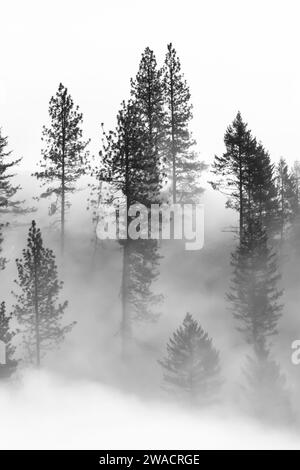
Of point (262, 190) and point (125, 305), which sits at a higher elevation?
point (262, 190)

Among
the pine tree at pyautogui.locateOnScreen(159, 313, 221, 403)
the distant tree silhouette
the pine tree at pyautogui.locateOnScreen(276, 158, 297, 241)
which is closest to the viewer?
the pine tree at pyautogui.locateOnScreen(159, 313, 221, 403)

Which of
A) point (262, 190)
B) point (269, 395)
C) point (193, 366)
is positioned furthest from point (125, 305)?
point (262, 190)

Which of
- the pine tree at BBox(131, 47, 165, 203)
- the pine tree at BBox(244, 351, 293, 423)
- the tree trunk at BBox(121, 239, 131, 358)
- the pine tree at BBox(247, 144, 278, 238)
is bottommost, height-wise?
the pine tree at BBox(244, 351, 293, 423)

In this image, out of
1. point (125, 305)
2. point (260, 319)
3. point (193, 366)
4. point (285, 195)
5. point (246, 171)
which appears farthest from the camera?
point (285, 195)

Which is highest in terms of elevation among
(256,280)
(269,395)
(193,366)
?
(256,280)

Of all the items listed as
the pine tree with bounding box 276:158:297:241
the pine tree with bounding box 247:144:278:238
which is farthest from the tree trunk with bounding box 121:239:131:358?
the pine tree with bounding box 276:158:297:241

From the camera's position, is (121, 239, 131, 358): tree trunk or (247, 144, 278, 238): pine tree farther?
(247, 144, 278, 238): pine tree

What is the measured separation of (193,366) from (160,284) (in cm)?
1034

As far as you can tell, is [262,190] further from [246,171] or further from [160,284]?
[160,284]

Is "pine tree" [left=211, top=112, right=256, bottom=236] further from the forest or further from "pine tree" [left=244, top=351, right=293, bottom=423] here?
"pine tree" [left=244, top=351, right=293, bottom=423]

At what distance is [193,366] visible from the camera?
26781 millimetres

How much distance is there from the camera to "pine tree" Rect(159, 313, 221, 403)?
2642 cm

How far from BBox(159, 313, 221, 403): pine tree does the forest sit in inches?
2.5

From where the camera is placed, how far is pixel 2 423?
66.0ft
